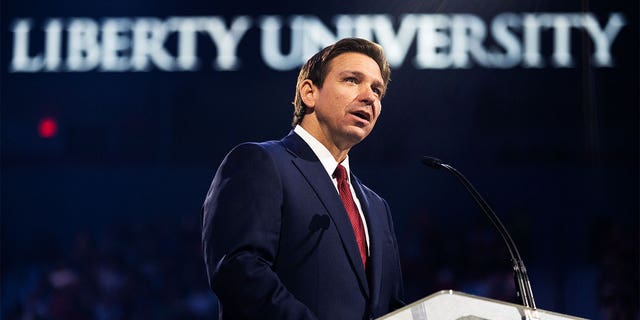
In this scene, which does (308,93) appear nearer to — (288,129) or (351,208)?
(351,208)

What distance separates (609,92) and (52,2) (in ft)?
13.2

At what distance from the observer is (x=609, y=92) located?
535cm

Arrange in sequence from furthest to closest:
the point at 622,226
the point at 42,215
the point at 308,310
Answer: the point at 42,215
the point at 622,226
the point at 308,310

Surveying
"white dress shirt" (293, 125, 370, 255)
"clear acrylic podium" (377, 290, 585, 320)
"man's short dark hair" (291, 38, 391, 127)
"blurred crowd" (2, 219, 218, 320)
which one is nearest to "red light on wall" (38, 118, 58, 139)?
"blurred crowd" (2, 219, 218, 320)

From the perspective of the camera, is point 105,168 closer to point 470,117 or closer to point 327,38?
point 327,38

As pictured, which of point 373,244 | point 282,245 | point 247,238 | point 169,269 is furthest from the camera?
point 169,269

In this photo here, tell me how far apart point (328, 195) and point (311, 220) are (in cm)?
9

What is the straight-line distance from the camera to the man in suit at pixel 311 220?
4.80 feet

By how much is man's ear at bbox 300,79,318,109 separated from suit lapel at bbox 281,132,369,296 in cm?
12

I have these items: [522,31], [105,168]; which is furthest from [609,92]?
[105,168]

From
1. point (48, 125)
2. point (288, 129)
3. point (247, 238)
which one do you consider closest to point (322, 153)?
point (247, 238)

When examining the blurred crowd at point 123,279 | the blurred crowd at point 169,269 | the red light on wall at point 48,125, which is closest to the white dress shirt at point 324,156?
the blurred crowd at point 169,269

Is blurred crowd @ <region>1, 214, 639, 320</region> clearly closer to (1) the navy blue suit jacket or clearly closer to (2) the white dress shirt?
(2) the white dress shirt

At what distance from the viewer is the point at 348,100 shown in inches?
70.7
